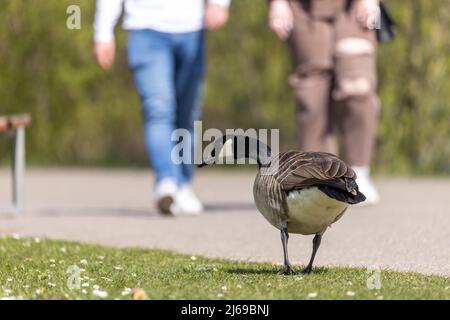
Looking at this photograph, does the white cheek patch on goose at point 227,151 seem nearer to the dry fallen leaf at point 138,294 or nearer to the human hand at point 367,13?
the dry fallen leaf at point 138,294

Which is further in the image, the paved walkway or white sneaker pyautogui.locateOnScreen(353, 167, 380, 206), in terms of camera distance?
white sneaker pyautogui.locateOnScreen(353, 167, 380, 206)

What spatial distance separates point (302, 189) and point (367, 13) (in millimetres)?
3811

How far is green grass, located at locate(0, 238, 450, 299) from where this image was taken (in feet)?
16.3

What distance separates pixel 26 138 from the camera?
14.0 meters

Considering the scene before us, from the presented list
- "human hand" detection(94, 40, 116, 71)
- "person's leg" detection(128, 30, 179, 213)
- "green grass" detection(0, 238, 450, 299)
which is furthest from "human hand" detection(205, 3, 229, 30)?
"green grass" detection(0, 238, 450, 299)

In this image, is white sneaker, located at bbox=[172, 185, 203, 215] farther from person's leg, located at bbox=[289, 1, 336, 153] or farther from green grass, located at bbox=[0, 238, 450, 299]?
green grass, located at bbox=[0, 238, 450, 299]

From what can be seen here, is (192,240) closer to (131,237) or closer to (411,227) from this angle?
(131,237)

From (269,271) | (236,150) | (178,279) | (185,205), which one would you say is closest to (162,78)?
(185,205)

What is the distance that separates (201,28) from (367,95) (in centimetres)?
138

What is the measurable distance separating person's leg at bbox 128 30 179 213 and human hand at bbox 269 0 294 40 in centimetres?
81

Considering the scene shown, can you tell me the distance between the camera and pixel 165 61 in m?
9.12

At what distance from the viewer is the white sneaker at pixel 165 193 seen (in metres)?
8.90

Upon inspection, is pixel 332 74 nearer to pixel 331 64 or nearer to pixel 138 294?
pixel 331 64
